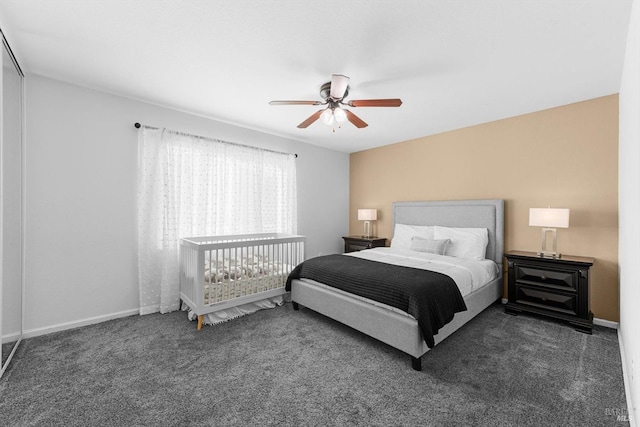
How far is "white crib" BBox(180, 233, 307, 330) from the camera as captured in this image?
290 cm

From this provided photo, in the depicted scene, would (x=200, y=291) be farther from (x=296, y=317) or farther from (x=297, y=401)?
(x=297, y=401)

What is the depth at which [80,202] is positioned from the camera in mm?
2828

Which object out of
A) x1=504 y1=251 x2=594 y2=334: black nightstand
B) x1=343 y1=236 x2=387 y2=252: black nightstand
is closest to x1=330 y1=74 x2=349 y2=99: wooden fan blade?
x1=504 y1=251 x2=594 y2=334: black nightstand

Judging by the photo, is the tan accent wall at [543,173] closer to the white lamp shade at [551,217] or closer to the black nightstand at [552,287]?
the black nightstand at [552,287]

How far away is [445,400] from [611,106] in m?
3.45

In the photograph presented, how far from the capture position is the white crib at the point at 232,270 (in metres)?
2.90

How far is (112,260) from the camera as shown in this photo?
3016mm

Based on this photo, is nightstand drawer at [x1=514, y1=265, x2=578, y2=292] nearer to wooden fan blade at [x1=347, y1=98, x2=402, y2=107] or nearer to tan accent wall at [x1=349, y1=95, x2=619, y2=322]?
tan accent wall at [x1=349, y1=95, x2=619, y2=322]

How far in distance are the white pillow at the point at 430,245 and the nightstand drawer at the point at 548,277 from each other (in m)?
0.82

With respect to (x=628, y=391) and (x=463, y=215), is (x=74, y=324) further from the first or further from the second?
(x=463, y=215)

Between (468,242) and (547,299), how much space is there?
99 cm

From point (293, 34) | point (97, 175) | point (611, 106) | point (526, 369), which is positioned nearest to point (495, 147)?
point (611, 106)

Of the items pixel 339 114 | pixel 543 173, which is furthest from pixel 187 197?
pixel 543 173

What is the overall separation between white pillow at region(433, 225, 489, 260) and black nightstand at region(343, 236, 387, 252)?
1.27m
